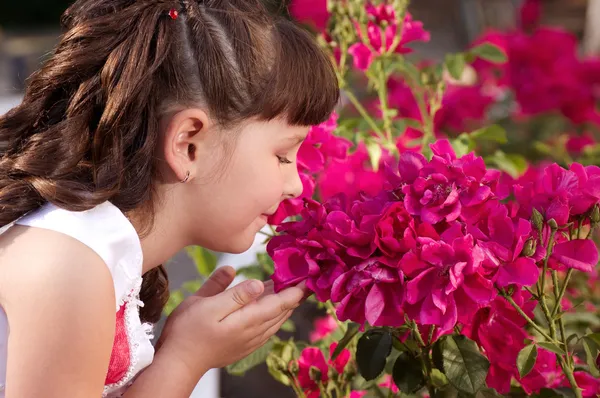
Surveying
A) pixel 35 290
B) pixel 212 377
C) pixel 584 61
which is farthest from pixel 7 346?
pixel 584 61

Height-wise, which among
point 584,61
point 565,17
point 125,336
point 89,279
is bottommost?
point 565,17

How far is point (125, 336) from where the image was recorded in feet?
4.73

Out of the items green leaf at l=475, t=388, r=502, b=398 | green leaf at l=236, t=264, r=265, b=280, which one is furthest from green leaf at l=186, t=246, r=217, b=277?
green leaf at l=475, t=388, r=502, b=398

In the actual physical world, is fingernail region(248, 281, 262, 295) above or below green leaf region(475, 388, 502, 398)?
above

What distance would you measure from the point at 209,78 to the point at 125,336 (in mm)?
404

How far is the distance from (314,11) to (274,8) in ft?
4.83

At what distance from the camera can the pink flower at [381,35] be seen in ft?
6.14

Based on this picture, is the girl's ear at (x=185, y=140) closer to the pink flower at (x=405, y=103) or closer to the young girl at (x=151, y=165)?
the young girl at (x=151, y=165)

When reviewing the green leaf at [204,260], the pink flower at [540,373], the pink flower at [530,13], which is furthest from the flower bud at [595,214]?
the pink flower at [530,13]

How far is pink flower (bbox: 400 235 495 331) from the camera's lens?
3.65 ft

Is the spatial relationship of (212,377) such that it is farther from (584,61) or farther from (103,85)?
(584,61)

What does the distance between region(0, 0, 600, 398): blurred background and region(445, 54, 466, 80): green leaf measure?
464 millimetres

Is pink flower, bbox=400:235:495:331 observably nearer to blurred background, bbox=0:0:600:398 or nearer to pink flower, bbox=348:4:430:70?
blurred background, bbox=0:0:600:398

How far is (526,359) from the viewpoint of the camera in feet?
3.95
